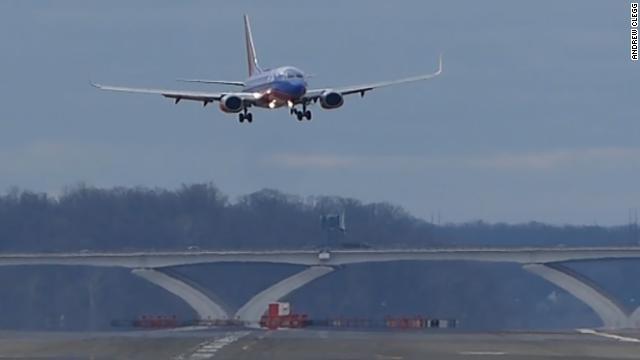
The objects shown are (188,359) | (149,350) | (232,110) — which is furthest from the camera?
(232,110)

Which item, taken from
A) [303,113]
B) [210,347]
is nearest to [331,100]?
[303,113]

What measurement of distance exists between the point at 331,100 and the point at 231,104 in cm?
594

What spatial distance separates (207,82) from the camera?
110 metres

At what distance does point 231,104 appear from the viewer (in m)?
111

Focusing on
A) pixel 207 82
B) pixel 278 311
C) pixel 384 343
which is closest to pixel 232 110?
pixel 207 82

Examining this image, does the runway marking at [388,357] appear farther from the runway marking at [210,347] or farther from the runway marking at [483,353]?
the runway marking at [210,347]

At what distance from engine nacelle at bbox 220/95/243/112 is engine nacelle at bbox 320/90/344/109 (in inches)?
195

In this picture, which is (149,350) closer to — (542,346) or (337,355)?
(337,355)

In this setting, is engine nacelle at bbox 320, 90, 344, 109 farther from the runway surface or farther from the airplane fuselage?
the runway surface

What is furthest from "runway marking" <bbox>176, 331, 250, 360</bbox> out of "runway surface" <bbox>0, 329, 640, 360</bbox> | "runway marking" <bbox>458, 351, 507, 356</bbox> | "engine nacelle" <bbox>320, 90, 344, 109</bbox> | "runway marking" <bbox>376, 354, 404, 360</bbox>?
"engine nacelle" <bbox>320, 90, 344, 109</bbox>

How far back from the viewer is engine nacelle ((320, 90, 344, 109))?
108812mm

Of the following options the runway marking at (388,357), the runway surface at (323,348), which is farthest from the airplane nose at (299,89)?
the runway marking at (388,357)

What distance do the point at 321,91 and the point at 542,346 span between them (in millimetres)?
18555

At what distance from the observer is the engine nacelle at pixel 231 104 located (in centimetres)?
11119
